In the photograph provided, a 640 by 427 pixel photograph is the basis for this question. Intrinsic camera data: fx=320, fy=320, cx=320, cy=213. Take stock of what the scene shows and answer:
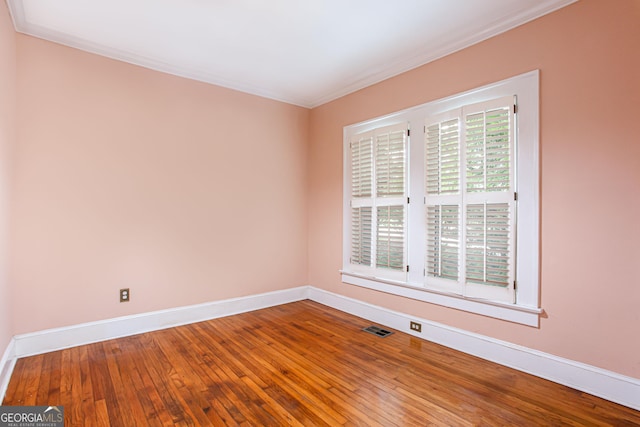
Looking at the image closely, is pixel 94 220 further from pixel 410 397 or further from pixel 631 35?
pixel 631 35

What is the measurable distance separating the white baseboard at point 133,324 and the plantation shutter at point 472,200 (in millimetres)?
2187

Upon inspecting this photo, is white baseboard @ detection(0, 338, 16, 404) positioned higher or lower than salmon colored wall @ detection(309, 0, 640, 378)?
lower

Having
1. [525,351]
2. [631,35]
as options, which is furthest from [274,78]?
[525,351]

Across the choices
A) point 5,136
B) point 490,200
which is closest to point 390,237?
point 490,200

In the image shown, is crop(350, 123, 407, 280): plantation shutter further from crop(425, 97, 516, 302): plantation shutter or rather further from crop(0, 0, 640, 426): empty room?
crop(425, 97, 516, 302): plantation shutter

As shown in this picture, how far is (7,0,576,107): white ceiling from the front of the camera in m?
2.38

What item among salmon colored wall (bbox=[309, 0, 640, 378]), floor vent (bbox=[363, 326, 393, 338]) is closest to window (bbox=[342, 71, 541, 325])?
salmon colored wall (bbox=[309, 0, 640, 378])

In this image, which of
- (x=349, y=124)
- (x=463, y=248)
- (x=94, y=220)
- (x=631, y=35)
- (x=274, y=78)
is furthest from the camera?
(x=349, y=124)

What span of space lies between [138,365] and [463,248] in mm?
2842

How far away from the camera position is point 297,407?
2.02m

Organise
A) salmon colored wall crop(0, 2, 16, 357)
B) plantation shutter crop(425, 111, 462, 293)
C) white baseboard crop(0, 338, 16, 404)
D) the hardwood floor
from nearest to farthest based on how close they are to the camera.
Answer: the hardwood floor → white baseboard crop(0, 338, 16, 404) → salmon colored wall crop(0, 2, 16, 357) → plantation shutter crop(425, 111, 462, 293)

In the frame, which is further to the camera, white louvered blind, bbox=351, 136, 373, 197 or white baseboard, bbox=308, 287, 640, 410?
white louvered blind, bbox=351, 136, 373, 197

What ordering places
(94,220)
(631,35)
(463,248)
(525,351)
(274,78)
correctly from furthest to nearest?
(274,78)
(94,220)
(463,248)
(525,351)
(631,35)

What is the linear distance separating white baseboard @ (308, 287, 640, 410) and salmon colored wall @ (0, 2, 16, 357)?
3.20 metres
